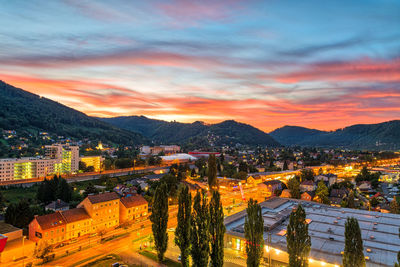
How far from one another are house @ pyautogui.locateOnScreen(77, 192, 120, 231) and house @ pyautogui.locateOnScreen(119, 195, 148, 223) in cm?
111

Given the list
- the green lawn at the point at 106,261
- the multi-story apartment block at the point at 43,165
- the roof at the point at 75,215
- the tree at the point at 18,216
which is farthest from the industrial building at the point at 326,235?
the multi-story apartment block at the point at 43,165

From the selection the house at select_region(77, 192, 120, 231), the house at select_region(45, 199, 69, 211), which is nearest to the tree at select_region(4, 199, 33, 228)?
the house at select_region(77, 192, 120, 231)

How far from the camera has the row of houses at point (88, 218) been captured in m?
33.4

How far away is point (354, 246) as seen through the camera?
19.2 meters

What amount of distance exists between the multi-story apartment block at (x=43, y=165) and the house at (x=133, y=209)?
56.6m

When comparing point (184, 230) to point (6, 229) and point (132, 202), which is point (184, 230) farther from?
point (6, 229)

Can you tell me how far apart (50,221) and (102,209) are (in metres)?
7.67

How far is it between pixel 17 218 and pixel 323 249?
→ 40.8 meters

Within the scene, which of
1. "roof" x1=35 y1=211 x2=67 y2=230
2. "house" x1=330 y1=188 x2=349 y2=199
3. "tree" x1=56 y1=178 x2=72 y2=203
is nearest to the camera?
"roof" x1=35 y1=211 x2=67 y2=230

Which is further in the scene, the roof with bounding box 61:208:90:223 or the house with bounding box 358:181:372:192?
the house with bounding box 358:181:372:192

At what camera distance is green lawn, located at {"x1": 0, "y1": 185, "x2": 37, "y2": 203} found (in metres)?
58.0

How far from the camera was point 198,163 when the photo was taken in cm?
11356

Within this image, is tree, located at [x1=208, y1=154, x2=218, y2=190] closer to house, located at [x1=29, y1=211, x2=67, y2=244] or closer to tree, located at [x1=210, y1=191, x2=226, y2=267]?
house, located at [x1=29, y1=211, x2=67, y2=244]

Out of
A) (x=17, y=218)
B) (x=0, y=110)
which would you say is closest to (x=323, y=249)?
(x=17, y=218)
